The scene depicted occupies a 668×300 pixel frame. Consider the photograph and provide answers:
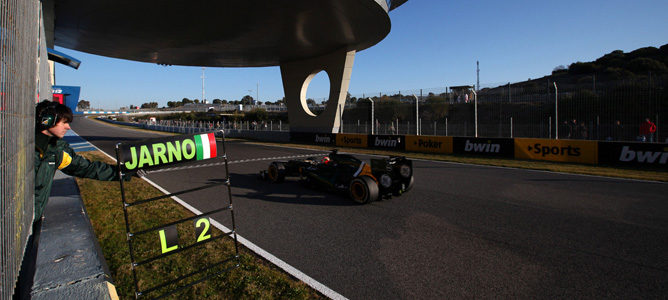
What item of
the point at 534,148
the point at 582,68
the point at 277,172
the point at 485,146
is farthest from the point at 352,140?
the point at 582,68

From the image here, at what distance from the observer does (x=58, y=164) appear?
3510 mm

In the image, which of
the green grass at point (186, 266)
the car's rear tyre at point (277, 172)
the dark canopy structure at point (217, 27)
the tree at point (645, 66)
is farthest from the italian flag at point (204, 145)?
the tree at point (645, 66)

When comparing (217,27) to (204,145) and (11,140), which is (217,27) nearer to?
(204,145)

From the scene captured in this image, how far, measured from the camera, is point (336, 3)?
14555 mm

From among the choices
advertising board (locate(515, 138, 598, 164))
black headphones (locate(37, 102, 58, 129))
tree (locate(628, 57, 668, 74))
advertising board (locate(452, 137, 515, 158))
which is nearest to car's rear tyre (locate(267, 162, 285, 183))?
black headphones (locate(37, 102, 58, 129))

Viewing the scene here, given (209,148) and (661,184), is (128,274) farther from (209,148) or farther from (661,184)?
(661,184)

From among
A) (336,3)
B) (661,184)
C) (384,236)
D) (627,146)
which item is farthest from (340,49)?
(384,236)

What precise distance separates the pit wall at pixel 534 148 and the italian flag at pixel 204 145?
13264mm

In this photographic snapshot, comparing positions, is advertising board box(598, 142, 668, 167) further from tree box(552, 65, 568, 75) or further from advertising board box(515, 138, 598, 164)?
tree box(552, 65, 568, 75)

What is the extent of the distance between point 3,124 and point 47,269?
1501mm

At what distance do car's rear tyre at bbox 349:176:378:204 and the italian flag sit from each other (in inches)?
144

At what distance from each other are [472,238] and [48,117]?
5.10 metres

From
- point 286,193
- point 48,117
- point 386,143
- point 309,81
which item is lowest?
point 286,193

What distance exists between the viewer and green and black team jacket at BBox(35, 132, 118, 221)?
3385 mm
